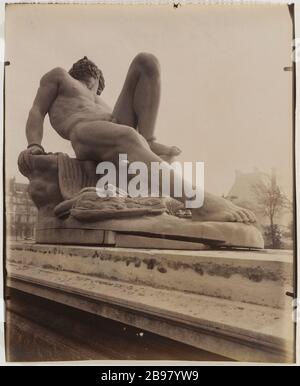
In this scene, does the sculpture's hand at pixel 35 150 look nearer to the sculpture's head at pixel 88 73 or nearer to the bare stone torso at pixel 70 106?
the bare stone torso at pixel 70 106

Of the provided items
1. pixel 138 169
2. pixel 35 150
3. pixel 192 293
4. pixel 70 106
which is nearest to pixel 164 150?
pixel 138 169

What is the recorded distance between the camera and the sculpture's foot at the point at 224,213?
7.64 ft

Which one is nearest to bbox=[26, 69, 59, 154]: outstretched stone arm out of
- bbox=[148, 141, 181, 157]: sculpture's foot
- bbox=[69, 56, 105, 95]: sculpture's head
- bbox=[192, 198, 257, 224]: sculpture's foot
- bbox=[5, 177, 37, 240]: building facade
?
bbox=[69, 56, 105, 95]: sculpture's head

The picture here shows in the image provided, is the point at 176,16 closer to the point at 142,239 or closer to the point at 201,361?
the point at 142,239

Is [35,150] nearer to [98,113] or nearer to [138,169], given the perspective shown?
[98,113]

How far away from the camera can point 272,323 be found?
2.02 m

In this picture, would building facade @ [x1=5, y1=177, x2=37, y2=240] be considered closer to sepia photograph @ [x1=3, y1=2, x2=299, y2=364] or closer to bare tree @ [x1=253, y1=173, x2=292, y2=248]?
sepia photograph @ [x1=3, y1=2, x2=299, y2=364]

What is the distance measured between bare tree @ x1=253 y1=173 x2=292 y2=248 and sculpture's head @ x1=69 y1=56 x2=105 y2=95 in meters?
1.24

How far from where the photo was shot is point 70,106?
2.79 meters

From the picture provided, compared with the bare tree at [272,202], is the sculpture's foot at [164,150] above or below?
above

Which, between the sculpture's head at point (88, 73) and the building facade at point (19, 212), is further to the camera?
the sculpture's head at point (88, 73)

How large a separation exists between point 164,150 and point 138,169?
239mm

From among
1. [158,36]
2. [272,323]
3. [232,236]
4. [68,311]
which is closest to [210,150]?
[232,236]

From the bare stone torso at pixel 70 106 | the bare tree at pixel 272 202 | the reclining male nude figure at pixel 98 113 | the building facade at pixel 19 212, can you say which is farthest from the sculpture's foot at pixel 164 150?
the building facade at pixel 19 212
